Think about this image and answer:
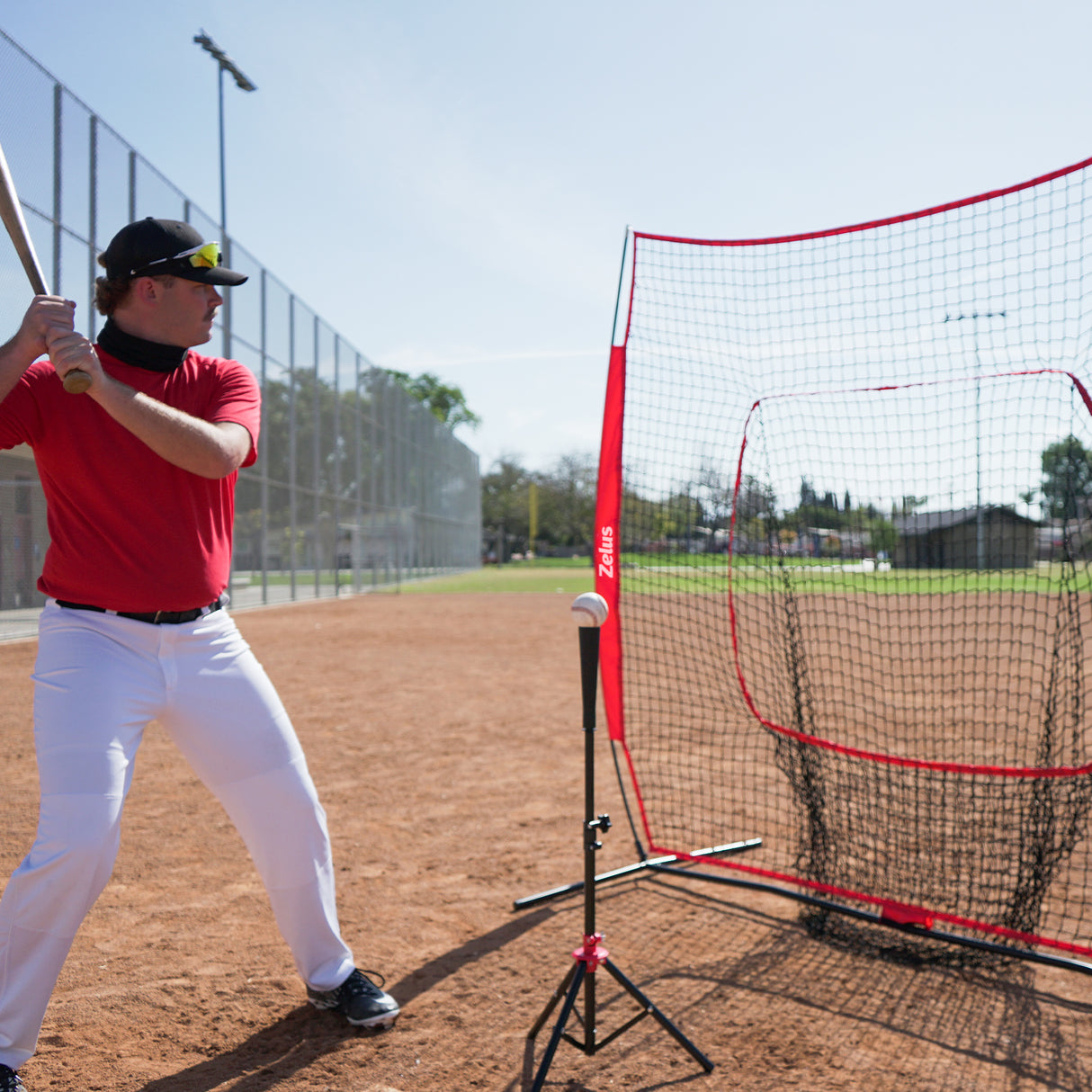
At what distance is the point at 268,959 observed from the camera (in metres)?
3.41

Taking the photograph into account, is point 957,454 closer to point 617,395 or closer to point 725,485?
point 725,485

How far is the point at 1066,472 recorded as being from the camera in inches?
160

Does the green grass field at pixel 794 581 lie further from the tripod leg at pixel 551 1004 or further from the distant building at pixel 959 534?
the tripod leg at pixel 551 1004

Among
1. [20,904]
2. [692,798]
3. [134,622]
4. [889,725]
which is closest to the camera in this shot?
[20,904]

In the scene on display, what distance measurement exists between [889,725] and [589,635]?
6234 millimetres

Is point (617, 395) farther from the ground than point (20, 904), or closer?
farther from the ground

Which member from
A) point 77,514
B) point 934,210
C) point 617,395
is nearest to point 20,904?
point 77,514

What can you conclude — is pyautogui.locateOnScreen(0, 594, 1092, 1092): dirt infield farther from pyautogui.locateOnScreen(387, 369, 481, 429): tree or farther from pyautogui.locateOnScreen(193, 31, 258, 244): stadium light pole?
pyautogui.locateOnScreen(387, 369, 481, 429): tree

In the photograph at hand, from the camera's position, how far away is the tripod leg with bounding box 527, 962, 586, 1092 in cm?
246

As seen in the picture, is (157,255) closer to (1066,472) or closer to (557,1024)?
(557,1024)

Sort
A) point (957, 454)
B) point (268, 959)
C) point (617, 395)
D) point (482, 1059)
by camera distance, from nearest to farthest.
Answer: point (482, 1059), point (268, 959), point (617, 395), point (957, 454)

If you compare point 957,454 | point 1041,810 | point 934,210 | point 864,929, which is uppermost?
point 934,210

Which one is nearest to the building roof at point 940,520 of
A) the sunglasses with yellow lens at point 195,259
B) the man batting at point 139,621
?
the man batting at point 139,621

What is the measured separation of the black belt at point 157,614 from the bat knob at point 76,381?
618 millimetres
